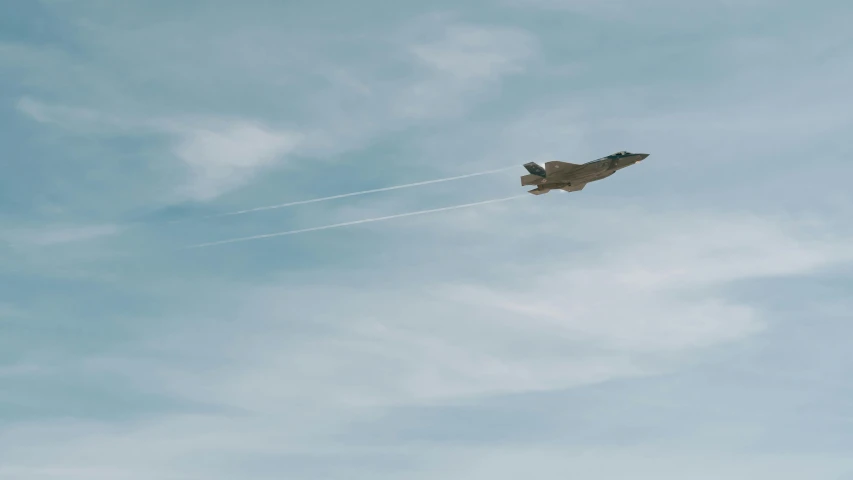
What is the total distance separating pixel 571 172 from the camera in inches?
7608

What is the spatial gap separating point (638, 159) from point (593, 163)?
11.3 meters

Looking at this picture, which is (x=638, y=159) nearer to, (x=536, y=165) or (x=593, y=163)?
(x=593, y=163)

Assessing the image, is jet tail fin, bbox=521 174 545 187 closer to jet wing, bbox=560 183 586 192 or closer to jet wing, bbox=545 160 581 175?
jet wing, bbox=545 160 581 175

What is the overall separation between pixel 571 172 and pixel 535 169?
318 inches

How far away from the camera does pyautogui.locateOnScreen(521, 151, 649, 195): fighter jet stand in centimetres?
19200

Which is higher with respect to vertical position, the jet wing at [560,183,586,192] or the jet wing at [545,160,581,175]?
the jet wing at [545,160,581,175]

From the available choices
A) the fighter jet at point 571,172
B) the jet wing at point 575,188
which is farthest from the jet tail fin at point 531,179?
the jet wing at point 575,188

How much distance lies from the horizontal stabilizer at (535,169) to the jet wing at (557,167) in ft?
3.49

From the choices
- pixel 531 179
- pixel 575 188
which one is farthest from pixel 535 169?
pixel 575 188

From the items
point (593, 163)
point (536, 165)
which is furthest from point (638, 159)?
point (536, 165)

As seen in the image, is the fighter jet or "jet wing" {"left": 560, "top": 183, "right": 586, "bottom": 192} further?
"jet wing" {"left": 560, "top": 183, "right": 586, "bottom": 192}

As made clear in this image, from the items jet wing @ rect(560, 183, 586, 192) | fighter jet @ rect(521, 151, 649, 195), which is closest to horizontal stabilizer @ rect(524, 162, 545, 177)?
fighter jet @ rect(521, 151, 649, 195)

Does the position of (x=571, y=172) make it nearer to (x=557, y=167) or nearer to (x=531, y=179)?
(x=557, y=167)

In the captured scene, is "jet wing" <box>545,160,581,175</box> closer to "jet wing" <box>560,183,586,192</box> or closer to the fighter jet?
the fighter jet
